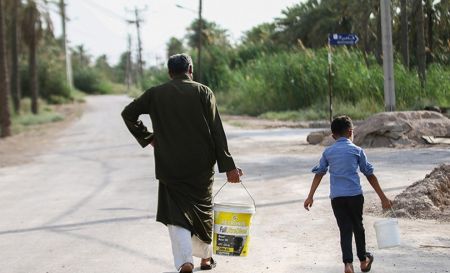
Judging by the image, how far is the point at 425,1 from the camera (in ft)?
105

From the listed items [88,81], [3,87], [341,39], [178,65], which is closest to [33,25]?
[3,87]

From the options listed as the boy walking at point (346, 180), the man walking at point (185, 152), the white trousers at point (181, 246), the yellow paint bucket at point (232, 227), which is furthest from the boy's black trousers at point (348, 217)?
the white trousers at point (181, 246)

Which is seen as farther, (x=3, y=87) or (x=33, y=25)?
(x=33, y=25)

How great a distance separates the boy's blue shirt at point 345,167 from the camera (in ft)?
18.1

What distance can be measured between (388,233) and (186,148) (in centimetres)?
166

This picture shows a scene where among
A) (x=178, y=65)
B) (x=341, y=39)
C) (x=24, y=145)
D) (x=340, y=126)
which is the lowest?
(x=24, y=145)

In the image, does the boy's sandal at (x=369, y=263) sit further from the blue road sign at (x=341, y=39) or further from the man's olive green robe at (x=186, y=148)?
the blue road sign at (x=341, y=39)

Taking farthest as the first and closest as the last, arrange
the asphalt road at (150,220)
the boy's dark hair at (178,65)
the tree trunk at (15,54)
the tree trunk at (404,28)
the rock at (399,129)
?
the tree trunk at (15,54) → the tree trunk at (404,28) → the rock at (399,129) → the asphalt road at (150,220) → the boy's dark hair at (178,65)

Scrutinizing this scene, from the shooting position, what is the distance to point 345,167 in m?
5.52

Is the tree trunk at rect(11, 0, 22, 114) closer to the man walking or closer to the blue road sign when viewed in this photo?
the blue road sign

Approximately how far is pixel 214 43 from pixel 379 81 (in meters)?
34.3

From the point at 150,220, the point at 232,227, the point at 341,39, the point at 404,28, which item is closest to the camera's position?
the point at 232,227

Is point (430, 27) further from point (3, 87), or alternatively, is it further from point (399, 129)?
point (399, 129)

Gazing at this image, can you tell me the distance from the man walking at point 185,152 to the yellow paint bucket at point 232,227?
5.5 inches
